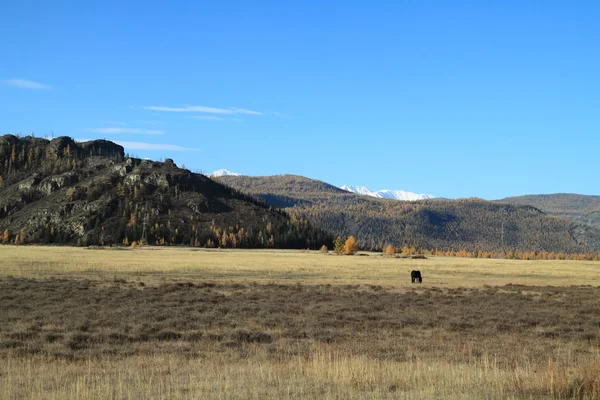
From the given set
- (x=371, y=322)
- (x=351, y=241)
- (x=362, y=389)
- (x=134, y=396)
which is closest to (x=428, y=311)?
(x=371, y=322)

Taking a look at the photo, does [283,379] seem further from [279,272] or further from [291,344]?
[279,272]

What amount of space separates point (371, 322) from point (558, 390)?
15379 millimetres

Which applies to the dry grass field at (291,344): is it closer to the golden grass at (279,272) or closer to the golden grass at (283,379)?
the golden grass at (283,379)

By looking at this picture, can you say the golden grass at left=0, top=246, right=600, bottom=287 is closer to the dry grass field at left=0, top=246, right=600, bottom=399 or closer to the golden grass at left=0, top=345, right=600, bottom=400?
the dry grass field at left=0, top=246, right=600, bottom=399

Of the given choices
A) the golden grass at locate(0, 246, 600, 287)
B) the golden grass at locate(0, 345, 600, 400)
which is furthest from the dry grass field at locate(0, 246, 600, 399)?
the golden grass at locate(0, 246, 600, 287)

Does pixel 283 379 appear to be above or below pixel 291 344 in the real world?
above

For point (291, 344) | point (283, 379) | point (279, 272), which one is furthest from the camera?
point (279, 272)

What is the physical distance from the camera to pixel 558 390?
39.4ft

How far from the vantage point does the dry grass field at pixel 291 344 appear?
13031 mm

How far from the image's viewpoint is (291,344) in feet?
69.8

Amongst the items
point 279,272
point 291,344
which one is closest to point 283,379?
point 291,344

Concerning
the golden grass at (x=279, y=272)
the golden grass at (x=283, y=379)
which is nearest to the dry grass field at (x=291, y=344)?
the golden grass at (x=283, y=379)

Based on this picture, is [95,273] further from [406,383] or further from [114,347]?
[406,383]

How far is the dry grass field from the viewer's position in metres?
13.0
